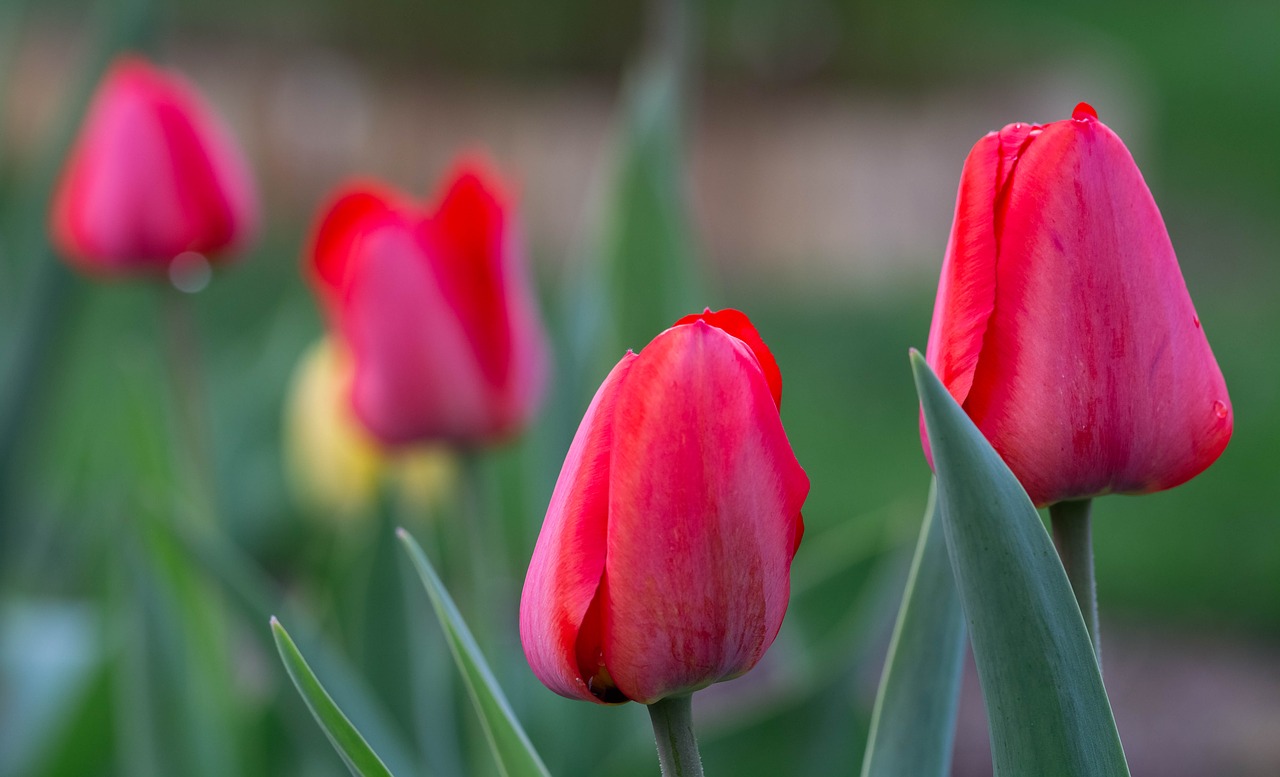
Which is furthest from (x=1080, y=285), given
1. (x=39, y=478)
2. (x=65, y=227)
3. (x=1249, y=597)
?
(x=1249, y=597)

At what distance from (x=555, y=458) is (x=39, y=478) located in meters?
0.76

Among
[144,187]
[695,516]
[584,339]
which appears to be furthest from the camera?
[584,339]

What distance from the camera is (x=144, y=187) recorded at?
2.83ft

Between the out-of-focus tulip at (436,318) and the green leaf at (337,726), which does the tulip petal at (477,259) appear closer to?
the out-of-focus tulip at (436,318)

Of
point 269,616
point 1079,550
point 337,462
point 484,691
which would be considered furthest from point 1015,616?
point 337,462

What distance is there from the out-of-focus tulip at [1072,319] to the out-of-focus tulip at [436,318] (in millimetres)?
429

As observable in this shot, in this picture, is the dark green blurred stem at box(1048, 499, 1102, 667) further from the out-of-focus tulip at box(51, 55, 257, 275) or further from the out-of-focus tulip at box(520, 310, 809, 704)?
the out-of-focus tulip at box(51, 55, 257, 275)

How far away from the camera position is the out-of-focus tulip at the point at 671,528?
0.93 feet

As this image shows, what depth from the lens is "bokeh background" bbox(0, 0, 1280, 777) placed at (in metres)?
0.81

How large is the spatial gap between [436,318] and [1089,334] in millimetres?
484

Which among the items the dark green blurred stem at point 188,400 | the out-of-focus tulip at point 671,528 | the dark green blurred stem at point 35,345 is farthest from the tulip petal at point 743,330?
the dark green blurred stem at point 35,345

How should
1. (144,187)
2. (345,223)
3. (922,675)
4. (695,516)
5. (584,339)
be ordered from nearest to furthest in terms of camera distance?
1. (695,516)
2. (922,675)
3. (345,223)
4. (144,187)
5. (584,339)

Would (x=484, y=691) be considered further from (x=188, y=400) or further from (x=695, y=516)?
(x=188, y=400)

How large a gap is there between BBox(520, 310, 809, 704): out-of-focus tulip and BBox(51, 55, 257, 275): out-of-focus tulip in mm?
632
